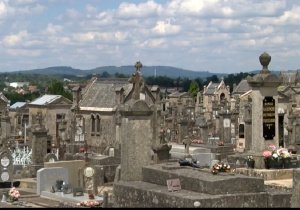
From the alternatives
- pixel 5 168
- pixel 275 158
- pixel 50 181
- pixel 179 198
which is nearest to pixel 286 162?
pixel 275 158

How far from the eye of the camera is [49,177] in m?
20.3

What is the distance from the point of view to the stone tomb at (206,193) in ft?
39.0

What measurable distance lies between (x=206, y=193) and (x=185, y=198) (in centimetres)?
62

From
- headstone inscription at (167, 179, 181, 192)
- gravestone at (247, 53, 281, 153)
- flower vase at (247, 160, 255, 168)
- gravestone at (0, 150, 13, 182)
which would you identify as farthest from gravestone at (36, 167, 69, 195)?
headstone inscription at (167, 179, 181, 192)

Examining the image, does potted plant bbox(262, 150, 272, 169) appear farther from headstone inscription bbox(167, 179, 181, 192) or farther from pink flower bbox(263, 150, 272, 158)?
headstone inscription bbox(167, 179, 181, 192)

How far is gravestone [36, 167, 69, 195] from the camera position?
20.1 metres

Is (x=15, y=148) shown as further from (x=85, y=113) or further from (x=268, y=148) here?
(x=268, y=148)

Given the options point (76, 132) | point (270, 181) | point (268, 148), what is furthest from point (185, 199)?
point (76, 132)

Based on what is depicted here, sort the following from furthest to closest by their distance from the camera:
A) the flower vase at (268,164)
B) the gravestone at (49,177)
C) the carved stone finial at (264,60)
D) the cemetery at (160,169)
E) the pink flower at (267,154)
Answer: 1. the gravestone at (49,177)
2. the carved stone finial at (264,60)
3. the flower vase at (268,164)
4. the pink flower at (267,154)
5. the cemetery at (160,169)

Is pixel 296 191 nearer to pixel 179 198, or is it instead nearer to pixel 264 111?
pixel 179 198

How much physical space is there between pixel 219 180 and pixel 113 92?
31.7m

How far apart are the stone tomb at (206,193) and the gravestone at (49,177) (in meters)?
6.96

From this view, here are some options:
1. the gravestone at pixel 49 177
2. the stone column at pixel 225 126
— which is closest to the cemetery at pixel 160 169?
the gravestone at pixel 49 177

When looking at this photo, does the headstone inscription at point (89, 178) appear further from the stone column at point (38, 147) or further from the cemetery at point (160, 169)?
the stone column at point (38, 147)
